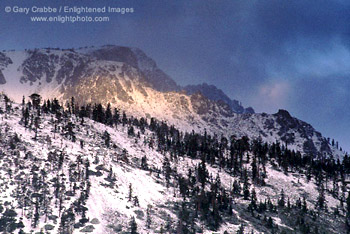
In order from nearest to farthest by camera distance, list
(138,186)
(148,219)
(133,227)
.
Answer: (133,227)
(148,219)
(138,186)

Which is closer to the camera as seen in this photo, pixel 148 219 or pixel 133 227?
pixel 133 227

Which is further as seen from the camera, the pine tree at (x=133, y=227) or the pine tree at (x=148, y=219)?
the pine tree at (x=148, y=219)

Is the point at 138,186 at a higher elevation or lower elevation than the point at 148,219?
higher

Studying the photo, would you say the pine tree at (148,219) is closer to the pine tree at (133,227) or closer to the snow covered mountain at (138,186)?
the snow covered mountain at (138,186)

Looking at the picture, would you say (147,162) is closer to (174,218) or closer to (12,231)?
(174,218)

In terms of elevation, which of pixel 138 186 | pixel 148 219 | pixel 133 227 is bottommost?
pixel 148 219

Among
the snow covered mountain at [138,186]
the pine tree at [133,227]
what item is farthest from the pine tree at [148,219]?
the pine tree at [133,227]

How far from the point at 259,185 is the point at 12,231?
118 metres

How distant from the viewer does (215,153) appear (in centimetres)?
18962

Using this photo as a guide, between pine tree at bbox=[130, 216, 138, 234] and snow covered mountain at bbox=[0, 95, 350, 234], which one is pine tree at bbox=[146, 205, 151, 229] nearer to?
snow covered mountain at bbox=[0, 95, 350, 234]

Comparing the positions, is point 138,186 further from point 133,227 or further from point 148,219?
point 133,227

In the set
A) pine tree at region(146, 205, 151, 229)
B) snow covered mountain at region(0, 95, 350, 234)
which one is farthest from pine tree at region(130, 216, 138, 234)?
pine tree at region(146, 205, 151, 229)

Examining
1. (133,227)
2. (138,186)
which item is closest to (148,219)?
(133,227)

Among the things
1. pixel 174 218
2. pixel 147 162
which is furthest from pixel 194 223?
pixel 147 162
